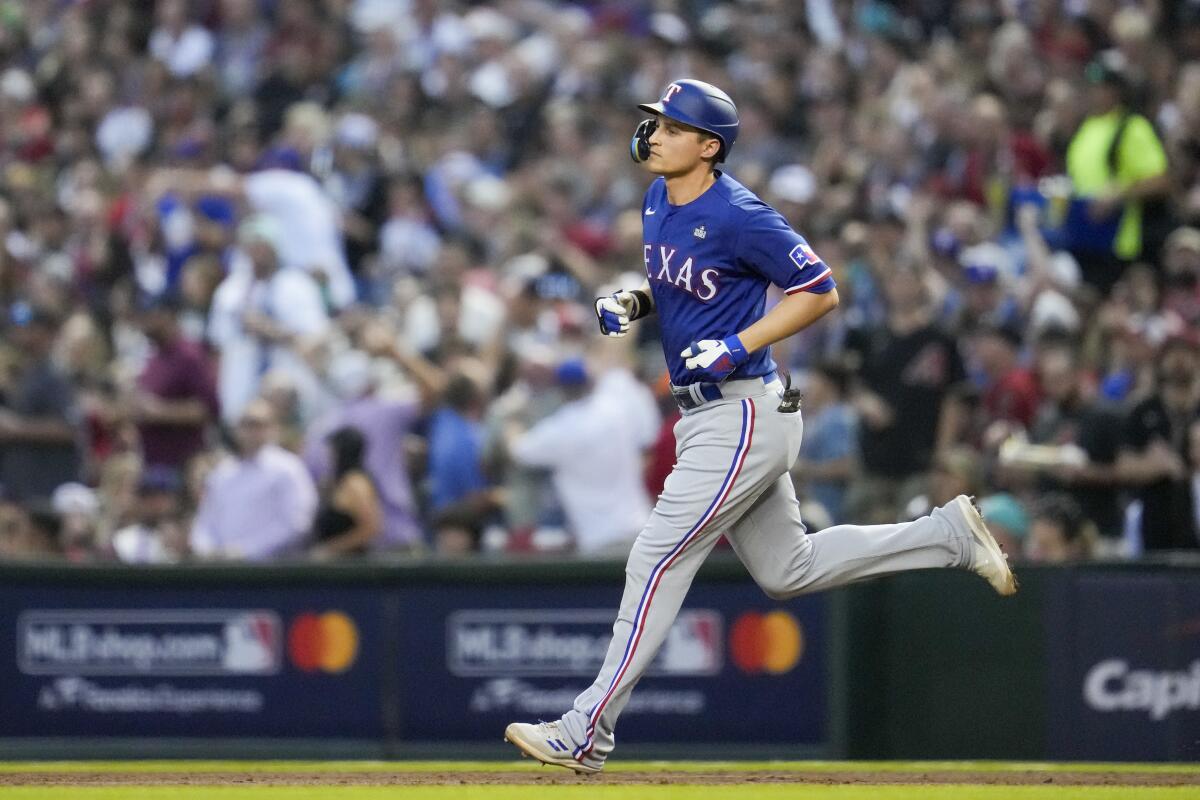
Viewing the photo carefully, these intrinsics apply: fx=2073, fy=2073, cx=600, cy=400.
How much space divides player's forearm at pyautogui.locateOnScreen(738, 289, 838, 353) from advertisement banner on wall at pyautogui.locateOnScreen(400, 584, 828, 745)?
275 centimetres

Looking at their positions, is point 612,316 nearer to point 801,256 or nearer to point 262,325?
point 801,256

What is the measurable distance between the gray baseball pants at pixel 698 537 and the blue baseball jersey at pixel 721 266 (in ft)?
0.55

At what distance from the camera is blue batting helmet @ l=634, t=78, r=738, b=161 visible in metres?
7.14

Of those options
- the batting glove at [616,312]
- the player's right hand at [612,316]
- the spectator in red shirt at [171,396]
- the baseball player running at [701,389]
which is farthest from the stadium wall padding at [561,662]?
the spectator in red shirt at [171,396]

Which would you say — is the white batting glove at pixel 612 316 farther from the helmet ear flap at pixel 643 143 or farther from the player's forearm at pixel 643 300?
the helmet ear flap at pixel 643 143

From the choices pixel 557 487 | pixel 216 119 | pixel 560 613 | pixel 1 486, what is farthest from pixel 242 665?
pixel 216 119

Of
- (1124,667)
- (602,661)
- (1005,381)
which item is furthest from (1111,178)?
(602,661)

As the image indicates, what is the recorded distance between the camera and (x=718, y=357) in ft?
22.6

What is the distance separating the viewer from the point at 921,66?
15.2 m

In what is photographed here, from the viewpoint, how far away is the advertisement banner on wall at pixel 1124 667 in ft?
29.5

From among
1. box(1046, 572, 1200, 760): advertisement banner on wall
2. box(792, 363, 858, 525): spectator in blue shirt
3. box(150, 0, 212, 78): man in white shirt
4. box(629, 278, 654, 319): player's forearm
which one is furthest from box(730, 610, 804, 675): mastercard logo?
box(150, 0, 212, 78): man in white shirt

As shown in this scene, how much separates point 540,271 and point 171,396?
2.50 metres

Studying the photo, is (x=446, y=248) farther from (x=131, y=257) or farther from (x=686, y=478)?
(x=686, y=478)

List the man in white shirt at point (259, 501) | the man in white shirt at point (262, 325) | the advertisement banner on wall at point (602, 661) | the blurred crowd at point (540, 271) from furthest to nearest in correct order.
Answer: the man in white shirt at point (262, 325) < the man in white shirt at point (259, 501) < the blurred crowd at point (540, 271) < the advertisement banner on wall at point (602, 661)
